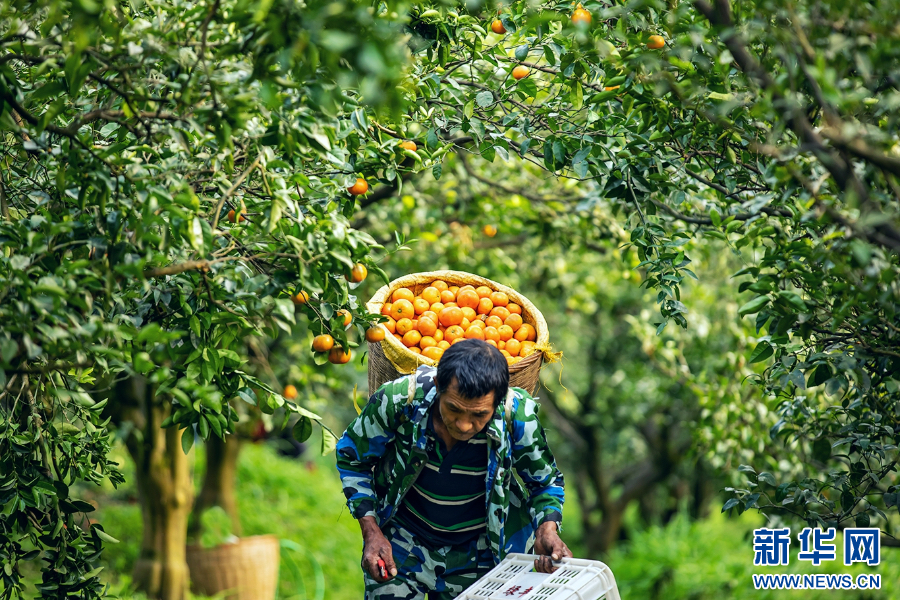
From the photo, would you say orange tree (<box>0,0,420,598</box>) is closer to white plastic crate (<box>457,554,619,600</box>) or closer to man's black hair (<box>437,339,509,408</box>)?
man's black hair (<box>437,339,509,408</box>)

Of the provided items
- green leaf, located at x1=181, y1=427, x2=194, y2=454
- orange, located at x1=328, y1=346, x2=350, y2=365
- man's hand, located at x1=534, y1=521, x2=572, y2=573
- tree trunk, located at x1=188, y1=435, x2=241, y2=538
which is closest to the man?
man's hand, located at x1=534, y1=521, x2=572, y2=573

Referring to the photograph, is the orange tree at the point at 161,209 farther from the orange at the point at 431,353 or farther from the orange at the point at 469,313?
the orange at the point at 469,313

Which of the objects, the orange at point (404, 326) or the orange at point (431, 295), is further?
the orange at point (431, 295)

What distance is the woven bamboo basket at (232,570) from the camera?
6488 mm

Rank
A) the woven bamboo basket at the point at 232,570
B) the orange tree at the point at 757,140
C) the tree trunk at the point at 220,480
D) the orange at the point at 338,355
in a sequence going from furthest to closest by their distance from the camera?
the tree trunk at the point at 220,480, the woven bamboo basket at the point at 232,570, the orange at the point at 338,355, the orange tree at the point at 757,140

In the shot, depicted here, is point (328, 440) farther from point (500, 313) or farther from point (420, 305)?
point (500, 313)

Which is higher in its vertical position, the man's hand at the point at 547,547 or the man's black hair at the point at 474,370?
the man's black hair at the point at 474,370

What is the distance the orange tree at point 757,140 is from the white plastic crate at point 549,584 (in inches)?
29.9

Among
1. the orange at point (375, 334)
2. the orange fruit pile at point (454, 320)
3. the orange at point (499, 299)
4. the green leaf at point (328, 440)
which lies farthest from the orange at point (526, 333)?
the green leaf at point (328, 440)

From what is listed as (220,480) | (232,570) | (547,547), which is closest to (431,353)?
(547,547)

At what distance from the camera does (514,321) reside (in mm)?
3266

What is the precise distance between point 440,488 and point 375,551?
0.30 metres

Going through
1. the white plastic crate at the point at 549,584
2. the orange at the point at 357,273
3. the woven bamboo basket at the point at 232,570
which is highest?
the orange at the point at 357,273

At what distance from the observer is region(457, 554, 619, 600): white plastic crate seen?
8.09 feet
